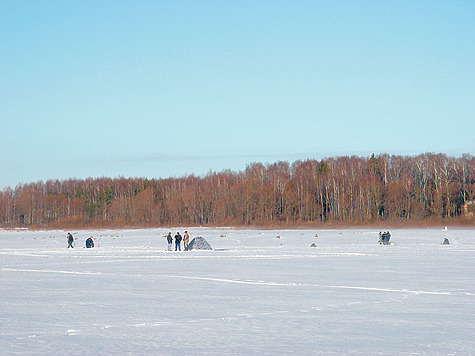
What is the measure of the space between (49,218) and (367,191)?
5729 cm

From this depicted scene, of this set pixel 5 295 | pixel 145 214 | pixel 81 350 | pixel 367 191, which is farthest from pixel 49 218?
pixel 81 350

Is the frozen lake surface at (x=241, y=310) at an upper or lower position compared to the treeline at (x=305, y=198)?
lower

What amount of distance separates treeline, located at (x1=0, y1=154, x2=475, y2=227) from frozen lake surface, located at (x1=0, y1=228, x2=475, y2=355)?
201 ft

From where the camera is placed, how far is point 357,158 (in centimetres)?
10669

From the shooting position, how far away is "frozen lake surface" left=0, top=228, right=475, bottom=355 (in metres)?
8.42

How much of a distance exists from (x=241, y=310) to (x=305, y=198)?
76.1m

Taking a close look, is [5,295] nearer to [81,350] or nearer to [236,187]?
[81,350]

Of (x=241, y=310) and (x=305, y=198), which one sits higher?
(x=305, y=198)

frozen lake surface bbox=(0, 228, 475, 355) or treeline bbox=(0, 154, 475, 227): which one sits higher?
treeline bbox=(0, 154, 475, 227)

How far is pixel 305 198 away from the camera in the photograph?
286ft

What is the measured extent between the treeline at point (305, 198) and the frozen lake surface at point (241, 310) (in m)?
61.3

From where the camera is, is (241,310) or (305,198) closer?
(241,310)

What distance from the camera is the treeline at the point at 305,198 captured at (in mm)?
82750

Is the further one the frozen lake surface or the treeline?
the treeline
